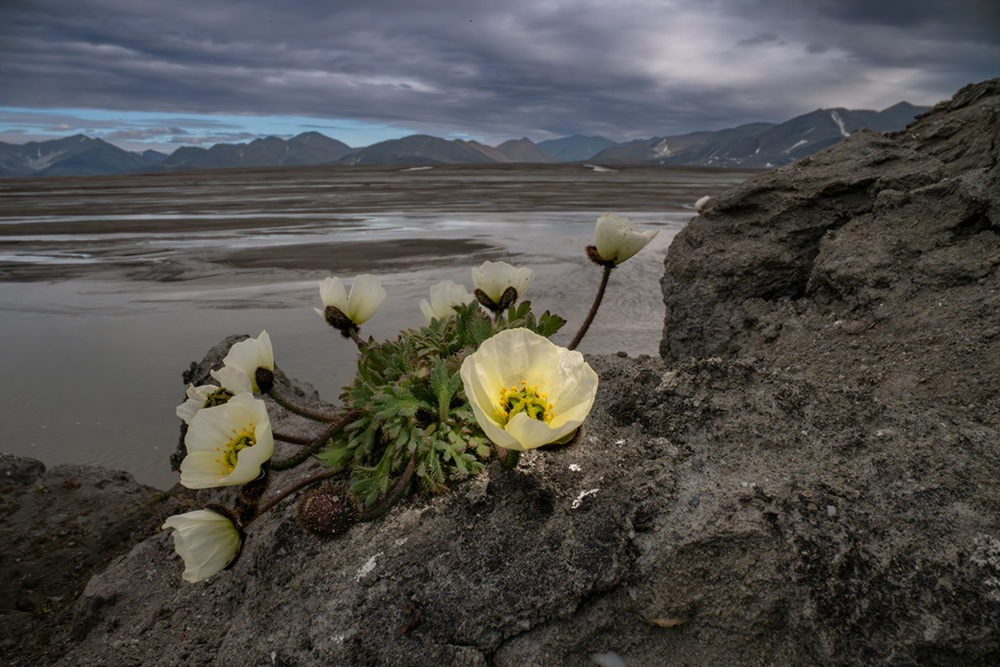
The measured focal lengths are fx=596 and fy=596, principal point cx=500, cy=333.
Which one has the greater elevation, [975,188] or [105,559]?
[975,188]

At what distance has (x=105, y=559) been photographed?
Answer: 8.91ft

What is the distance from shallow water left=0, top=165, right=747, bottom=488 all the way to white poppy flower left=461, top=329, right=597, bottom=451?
8.71 feet

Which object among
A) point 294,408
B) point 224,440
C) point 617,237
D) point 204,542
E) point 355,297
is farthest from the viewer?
point 355,297

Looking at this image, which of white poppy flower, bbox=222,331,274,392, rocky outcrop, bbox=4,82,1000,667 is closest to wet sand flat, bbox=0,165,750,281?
white poppy flower, bbox=222,331,274,392

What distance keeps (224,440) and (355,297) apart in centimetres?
96

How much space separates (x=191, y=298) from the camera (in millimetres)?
6742

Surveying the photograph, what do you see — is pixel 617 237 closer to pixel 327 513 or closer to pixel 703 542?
pixel 703 542

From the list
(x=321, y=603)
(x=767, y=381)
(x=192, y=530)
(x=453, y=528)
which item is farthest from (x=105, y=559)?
(x=767, y=381)

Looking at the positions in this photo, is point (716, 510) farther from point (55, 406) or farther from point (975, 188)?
point (55, 406)

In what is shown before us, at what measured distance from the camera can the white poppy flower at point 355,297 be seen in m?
2.62

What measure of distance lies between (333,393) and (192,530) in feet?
8.51

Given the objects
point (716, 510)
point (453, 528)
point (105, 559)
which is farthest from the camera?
point (105, 559)

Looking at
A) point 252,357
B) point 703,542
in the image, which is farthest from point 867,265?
point 252,357

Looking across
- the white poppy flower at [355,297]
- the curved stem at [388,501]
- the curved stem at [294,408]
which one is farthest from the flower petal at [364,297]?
the curved stem at [388,501]
